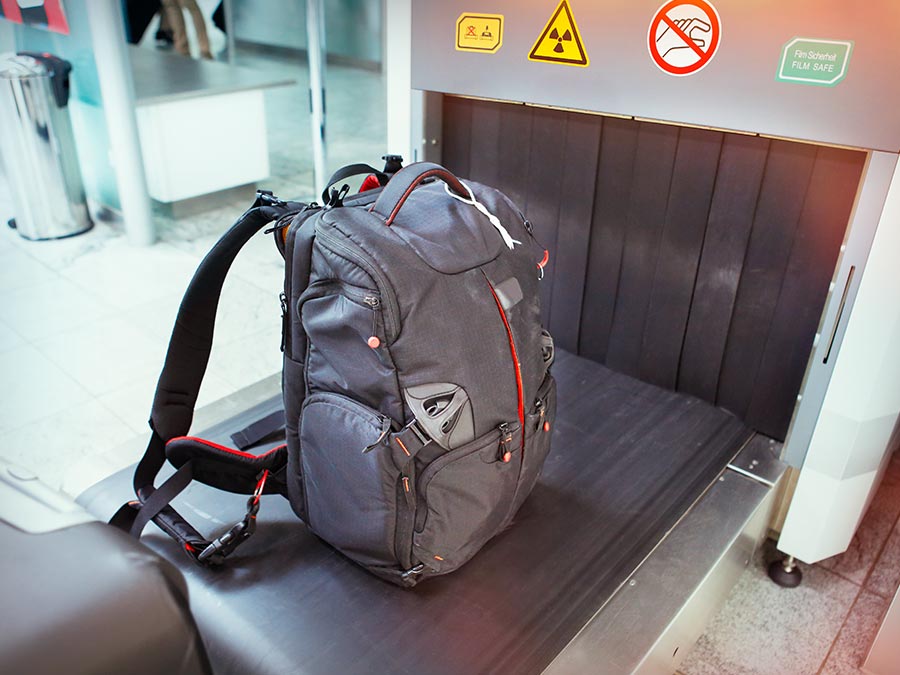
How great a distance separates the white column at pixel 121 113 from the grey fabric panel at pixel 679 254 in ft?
8.18

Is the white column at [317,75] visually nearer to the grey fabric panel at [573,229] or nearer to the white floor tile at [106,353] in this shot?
the white floor tile at [106,353]

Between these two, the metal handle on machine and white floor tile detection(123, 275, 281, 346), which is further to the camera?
white floor tile detection(123, 275, 281, 346)

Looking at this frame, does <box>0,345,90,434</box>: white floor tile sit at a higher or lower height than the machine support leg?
lower

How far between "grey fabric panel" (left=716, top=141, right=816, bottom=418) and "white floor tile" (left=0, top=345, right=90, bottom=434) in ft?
6.13

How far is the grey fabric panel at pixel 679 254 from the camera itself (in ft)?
5.16

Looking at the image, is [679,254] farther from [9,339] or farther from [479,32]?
[9,339]

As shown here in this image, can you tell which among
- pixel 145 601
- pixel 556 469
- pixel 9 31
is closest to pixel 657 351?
pixel 556 469

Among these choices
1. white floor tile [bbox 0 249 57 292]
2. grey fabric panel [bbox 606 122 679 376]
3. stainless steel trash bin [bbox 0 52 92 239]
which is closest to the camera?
grey fabric panel [bbox 606 122 679 376]

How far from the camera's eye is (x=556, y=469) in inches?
59.7

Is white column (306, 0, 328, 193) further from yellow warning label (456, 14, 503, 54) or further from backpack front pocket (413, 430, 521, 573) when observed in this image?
backpack front pocket (413, 430, 521, 573)

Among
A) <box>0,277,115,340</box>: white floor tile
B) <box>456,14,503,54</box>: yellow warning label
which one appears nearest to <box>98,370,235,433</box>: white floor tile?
<box>0,277,115,340</box>: white floor tile

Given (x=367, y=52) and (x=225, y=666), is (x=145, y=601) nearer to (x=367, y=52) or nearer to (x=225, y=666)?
(x=225, y=666)

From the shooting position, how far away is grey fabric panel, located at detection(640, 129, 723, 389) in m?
1.57

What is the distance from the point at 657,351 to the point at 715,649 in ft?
2.22
